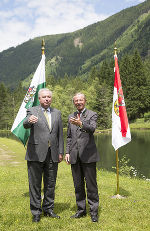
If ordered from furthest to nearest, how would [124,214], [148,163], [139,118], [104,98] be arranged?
[139,118] < [104,98] < [148,163] < [124,214]

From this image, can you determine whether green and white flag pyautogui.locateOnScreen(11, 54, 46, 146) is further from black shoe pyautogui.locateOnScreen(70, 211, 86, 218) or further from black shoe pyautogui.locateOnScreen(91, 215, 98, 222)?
black shoe pyautogui.locateOnScreen(91, 215, 98, 222)

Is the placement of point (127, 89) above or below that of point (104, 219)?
above

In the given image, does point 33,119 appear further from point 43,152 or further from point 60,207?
point 60,207

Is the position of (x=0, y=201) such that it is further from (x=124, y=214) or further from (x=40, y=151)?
(x=124, y=214)

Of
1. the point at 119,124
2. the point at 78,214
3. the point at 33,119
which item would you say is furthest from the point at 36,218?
the point at 119,124

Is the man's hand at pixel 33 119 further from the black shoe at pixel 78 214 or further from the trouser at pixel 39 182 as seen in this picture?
the black shoe at pixel 78 214

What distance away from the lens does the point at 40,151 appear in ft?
19.1

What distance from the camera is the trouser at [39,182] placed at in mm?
5871

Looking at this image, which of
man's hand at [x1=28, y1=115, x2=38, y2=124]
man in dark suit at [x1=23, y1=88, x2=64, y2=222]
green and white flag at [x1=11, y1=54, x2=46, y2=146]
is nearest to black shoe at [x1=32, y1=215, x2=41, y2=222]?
man in dark suit at [x1=23, y1=88, x2=64, y2=222]

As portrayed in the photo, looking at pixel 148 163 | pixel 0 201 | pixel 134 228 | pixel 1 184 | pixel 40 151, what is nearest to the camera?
pixel 134 228

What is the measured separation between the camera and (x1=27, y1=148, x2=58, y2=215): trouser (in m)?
5.87

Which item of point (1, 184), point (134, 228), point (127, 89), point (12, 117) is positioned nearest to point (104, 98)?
point (127, 89)

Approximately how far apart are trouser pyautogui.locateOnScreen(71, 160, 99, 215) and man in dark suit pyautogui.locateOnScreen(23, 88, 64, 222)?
538 millimetres

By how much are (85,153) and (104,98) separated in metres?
61.3
